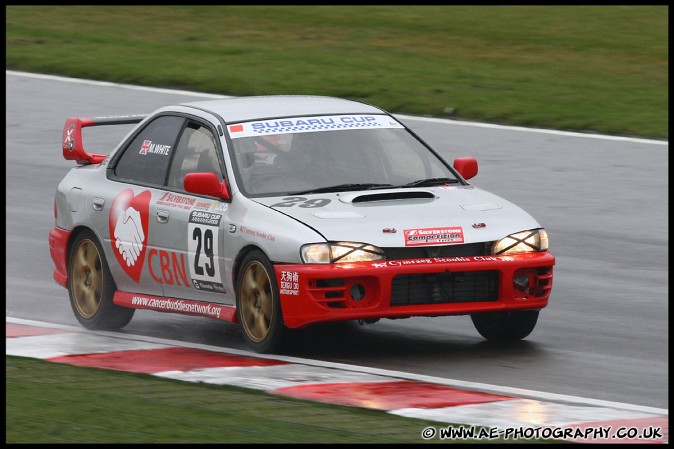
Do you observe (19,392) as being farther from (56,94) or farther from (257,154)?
(56,94)

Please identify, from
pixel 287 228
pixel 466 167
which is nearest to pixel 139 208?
pixel 287 228

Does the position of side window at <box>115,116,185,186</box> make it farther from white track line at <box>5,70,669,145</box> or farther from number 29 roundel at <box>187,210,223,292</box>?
white track line at <box>5,70,669,145</box>

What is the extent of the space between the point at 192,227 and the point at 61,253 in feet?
5.40

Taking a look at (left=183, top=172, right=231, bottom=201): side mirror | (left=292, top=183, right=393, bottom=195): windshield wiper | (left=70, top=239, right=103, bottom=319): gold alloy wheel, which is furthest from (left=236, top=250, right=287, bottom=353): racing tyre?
(left=70, top=239, right=103, bottom=319): gold alloy wheel

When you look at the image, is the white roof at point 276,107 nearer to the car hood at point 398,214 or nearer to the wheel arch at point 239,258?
the car hood at point 398,214

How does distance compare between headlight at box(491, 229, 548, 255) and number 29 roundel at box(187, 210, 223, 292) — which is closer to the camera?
headlight at box(491, 229, 548, 255)

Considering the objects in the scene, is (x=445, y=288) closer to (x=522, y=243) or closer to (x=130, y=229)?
(x=522, y=243)

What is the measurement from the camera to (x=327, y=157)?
34.7 ft

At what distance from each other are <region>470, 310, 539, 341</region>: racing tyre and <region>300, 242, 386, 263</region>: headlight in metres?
1.08

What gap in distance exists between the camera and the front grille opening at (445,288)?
966cm

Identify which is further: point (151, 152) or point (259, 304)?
point (151, 152)

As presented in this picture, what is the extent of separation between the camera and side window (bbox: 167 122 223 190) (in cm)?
1077

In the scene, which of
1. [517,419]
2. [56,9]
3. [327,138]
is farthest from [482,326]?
[56,9]

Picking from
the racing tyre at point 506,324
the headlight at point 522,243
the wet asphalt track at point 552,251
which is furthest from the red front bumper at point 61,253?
the headlight at point 522,243
